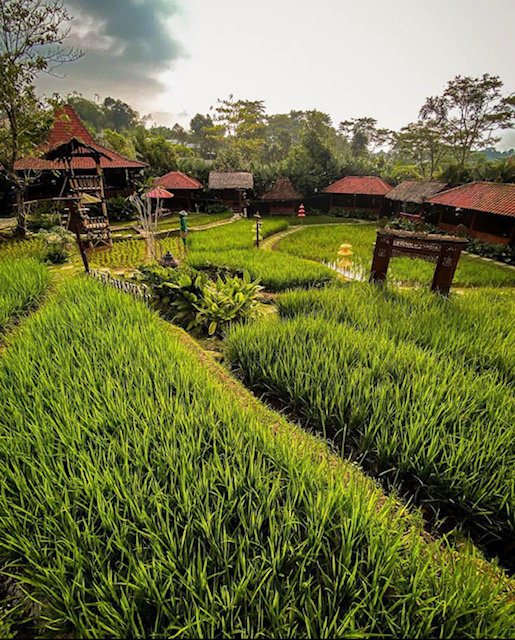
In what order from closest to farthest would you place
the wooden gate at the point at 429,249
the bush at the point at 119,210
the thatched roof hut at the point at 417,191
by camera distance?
1. the wooden gate at the point at 429,249
2. the bush at the point at 119,210
3. the thatched roof hut at the point at 417,191

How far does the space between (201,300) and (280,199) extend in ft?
51.5

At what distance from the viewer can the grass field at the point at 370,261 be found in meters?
7.68

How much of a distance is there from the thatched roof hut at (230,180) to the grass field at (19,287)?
14.6 meters

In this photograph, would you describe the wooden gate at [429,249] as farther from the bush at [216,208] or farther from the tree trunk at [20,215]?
the bush at [216,208]

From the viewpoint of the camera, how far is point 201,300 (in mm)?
4742

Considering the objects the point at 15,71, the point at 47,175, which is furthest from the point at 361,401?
the point at 47,175

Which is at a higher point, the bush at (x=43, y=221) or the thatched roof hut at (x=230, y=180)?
the thatched roof hut at (x=230, y=180)

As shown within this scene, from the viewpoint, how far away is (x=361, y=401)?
2.52 metres

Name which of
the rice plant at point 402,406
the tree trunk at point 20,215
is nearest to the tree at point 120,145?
the tree trunk at point 20,215

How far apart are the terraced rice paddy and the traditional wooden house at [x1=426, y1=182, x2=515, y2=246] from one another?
982 centimetres

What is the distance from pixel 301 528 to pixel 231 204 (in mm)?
19338

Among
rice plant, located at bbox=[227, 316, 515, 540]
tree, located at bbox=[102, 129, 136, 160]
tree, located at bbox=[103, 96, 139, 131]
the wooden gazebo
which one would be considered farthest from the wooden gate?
tree, located at bbox=[103, 96, 139, 131]

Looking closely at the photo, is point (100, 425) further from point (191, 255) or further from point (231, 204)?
point (231, 204)

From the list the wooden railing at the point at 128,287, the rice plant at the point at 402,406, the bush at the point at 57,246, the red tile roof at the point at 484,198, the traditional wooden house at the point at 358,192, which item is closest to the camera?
the rice plant at the point at 402,406
